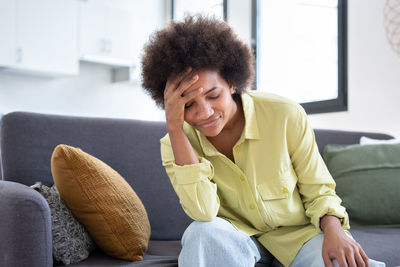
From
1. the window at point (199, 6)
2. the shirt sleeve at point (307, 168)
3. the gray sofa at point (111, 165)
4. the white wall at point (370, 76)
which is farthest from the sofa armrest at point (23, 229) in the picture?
the window at point (199, 6)

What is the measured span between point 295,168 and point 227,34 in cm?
45

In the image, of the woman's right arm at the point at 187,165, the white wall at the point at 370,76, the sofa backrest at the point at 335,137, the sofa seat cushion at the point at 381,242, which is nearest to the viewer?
the woman's right arm at the point at 187,165

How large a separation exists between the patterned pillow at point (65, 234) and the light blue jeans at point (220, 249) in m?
0.38

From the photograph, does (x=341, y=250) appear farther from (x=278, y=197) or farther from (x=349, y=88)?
(x=349, y=88)

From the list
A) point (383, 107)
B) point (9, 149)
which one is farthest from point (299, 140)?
point (383, 107)

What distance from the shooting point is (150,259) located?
141 cm

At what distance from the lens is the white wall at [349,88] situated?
2.82 metres

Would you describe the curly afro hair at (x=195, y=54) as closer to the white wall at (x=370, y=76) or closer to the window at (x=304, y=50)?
the white wall at (x=370, y=76)

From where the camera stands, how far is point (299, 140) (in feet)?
4.24

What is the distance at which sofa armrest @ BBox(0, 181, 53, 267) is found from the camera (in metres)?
1.08

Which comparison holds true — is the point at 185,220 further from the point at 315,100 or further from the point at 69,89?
the point at 69,89

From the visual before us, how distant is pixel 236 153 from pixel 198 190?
7.2 inches

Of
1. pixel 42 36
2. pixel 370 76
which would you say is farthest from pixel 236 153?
pixel 42 36

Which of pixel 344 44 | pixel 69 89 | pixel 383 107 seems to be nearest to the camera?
pixel 383 107
